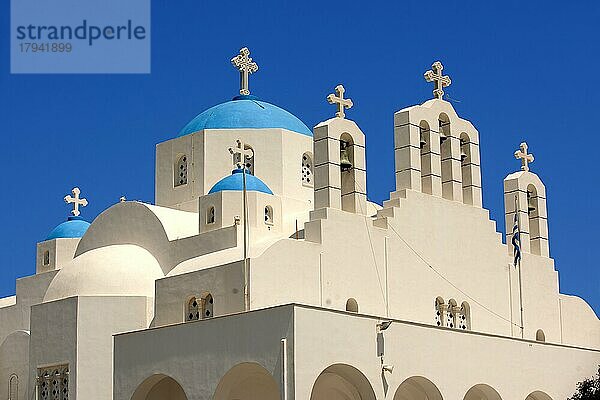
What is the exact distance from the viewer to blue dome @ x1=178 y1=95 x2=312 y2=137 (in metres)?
31.8

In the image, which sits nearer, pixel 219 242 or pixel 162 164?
pixel 219 242

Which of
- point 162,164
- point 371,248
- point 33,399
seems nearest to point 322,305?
point 371,248

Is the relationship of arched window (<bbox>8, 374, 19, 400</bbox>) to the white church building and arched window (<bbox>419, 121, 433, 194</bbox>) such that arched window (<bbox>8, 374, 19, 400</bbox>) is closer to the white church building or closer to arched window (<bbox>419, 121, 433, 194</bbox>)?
the white church building

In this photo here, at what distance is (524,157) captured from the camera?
30.9 meters

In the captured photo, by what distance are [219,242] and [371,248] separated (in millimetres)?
3469

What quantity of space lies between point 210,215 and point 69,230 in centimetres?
666

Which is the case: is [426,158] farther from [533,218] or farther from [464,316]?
[533,218]

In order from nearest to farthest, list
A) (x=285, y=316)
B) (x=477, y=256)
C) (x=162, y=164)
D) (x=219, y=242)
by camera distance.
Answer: (x=285, y=316), (x=219, y=242), (x=477, y=256), (x=162, y=164)

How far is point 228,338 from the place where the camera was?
74.6 feet

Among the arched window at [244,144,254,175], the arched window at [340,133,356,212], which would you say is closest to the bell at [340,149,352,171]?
the arched window at [340,133,356,212]

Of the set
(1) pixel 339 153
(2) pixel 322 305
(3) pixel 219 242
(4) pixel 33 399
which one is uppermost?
(1) pixel 339 153

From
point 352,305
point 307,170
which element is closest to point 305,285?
point 352,305

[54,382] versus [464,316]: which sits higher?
[464,316]

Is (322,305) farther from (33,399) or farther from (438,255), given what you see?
(33,399)
